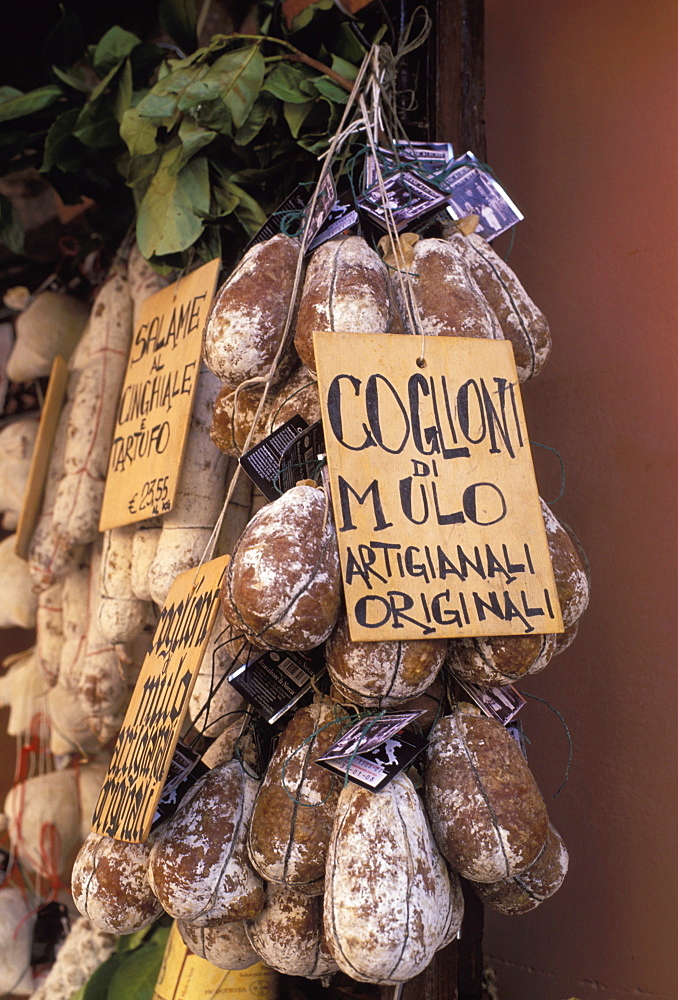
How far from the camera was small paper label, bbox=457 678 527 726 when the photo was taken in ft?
3.07

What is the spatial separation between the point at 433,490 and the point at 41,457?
1088 millimetres

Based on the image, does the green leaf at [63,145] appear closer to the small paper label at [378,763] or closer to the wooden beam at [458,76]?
the wooden beam at [458,76]

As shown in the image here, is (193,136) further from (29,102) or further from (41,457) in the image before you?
(41,457)

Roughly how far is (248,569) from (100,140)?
102 centimetres

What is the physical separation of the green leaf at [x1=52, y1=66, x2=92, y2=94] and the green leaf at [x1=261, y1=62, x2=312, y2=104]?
1.50ft

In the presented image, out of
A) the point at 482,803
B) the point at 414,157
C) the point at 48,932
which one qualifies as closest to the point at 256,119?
the point at 414,157

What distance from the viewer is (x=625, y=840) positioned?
3.67ft

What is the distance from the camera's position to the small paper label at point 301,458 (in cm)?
96

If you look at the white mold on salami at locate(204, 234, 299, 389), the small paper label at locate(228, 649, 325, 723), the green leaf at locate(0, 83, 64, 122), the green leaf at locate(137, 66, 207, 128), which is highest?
the green leaf at locate(0, 83, 64, 122)

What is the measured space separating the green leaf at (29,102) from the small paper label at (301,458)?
988 mm

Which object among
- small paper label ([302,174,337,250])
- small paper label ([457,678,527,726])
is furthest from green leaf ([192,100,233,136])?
Result: small paper label ([457,678,527,726])

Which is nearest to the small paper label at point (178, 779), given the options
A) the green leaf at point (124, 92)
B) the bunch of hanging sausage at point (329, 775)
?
the bunch of hanging sausage at point (329, 775)

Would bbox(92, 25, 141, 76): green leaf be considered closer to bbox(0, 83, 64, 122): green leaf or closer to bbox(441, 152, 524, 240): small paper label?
bbox(0, 83, 64, 122): green leaf

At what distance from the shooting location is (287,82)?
123 centimetres
